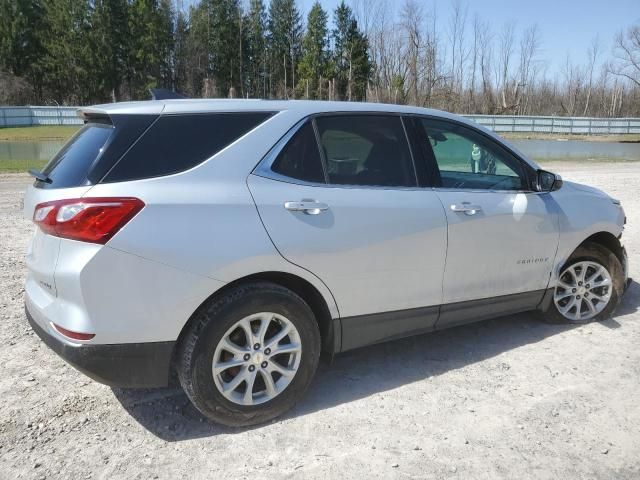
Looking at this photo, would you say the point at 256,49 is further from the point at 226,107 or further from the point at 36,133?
the point at 226,107

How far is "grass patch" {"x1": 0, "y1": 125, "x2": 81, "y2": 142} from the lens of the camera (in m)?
34.6

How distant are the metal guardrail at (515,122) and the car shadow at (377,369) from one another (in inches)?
1523

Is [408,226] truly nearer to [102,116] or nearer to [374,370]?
[374,370]

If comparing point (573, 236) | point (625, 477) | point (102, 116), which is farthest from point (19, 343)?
point (573, 236)

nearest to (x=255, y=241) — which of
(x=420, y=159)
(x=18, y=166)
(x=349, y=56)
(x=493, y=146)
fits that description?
(x=420, y=159)

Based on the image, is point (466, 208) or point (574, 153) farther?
point (574, 153)

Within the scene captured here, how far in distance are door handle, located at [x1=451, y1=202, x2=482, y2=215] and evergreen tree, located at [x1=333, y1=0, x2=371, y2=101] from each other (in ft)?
198

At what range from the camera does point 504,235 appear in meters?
4.02

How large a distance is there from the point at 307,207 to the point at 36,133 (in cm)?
4050

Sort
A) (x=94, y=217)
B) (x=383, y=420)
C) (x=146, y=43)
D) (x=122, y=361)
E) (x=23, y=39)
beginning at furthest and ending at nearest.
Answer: (x=146, y=43), (x=23, y=39), (x=383, y=420), (x=122, y=361), (x=94, y=217)

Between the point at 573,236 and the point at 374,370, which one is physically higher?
the point at 573,236

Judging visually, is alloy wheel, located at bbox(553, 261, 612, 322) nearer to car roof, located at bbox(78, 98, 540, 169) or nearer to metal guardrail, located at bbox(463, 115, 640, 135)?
car roof, located at bbox(78, 98, 540, 169)

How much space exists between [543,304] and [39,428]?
3667mm

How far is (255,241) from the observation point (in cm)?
300
